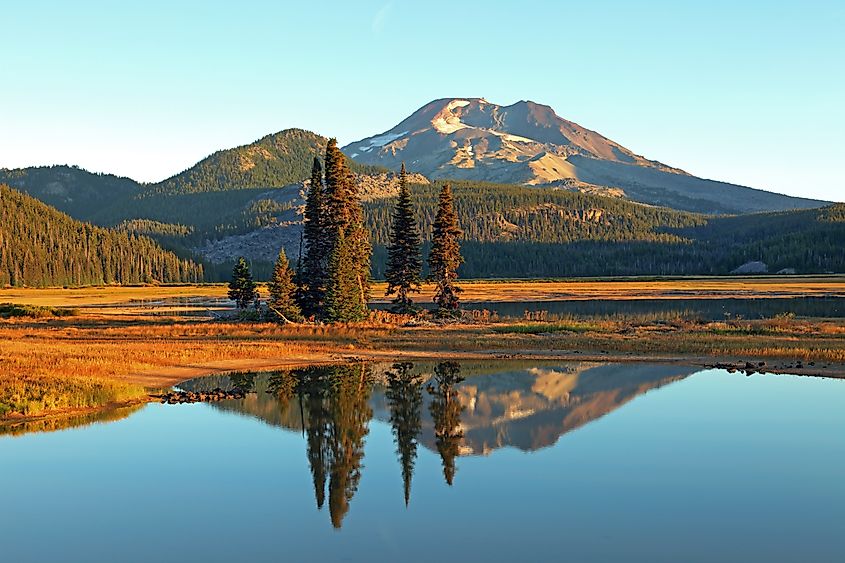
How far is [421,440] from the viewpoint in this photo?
2770 centimetres

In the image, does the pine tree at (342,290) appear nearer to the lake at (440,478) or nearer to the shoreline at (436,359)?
the shoreline at (436,359)

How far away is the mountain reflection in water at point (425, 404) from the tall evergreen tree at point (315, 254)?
2755 cm

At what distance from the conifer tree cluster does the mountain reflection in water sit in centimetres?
2181

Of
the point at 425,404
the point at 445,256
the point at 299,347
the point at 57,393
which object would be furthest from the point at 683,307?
the point at 57,393

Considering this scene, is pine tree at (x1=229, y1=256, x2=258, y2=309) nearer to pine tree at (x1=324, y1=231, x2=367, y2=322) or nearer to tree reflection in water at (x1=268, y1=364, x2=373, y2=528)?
pine tree at (x1=324, y1=231, x2=367, y2=322)

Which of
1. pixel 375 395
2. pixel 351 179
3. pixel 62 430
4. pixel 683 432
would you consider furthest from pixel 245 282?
pixel 683 432

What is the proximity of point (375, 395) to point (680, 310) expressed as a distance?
68.2m

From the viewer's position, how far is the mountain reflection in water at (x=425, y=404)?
25.7m

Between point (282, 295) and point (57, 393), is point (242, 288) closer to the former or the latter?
point (282, 295)

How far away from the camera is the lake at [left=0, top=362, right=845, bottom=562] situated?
56.7ft

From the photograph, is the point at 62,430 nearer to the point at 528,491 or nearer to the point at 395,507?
the point at 395,507

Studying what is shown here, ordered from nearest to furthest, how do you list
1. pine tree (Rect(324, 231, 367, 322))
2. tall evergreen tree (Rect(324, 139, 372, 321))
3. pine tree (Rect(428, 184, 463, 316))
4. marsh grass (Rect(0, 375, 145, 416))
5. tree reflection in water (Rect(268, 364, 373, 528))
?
1. tree reflection in water (Rect(268, 364, 373, 528))
2. marsh grass (Rect(0, 375, 145, 416))
3. pine tree (Rect(324, 231, 367, 322))
4. tall evergreen tree (Rect(324, 139, 372, 321))
5. pine tree (Rect(428, 184, 463, 316))

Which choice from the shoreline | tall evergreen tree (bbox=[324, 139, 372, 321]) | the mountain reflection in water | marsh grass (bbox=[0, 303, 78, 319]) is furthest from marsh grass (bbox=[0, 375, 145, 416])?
marsh grass (bbox=[0, 303, 78, 319])

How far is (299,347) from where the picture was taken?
2104 inches
